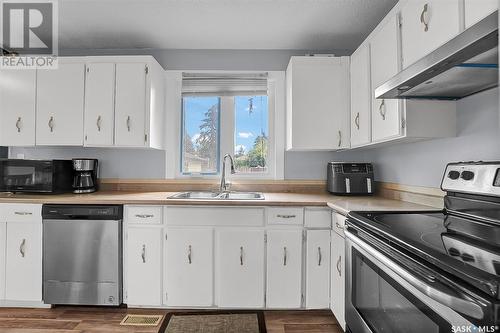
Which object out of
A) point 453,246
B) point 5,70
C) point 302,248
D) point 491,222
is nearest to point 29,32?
point 5,70

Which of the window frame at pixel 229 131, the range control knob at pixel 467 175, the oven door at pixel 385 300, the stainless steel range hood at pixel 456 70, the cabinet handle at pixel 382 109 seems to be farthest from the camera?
the window frame at pixel 229 131

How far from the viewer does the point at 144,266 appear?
2.07 m

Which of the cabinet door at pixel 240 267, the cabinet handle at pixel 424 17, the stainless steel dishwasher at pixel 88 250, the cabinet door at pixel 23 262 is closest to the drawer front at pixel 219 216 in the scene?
the cabinet door at pixel 240 267

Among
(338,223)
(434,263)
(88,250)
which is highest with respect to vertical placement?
(434,263)

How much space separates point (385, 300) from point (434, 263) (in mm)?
359

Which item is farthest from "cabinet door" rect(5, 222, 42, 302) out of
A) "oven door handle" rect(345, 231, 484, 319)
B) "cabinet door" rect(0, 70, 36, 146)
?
"oven door handle" rect(345, 231, 484, 319)

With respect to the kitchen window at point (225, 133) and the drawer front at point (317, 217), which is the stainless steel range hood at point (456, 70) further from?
the kitchen window at point (225, 133)

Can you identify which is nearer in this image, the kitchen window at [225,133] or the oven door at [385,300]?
the oven door at [385,300]

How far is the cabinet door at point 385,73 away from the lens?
5.20ft

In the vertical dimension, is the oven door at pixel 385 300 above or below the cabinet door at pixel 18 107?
below

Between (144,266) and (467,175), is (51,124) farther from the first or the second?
(467,175)

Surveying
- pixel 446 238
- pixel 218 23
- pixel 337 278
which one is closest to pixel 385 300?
pixel 446 238

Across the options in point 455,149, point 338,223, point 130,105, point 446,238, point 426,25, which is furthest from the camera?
point 130,105

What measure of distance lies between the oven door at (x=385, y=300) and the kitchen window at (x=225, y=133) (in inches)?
60.2
